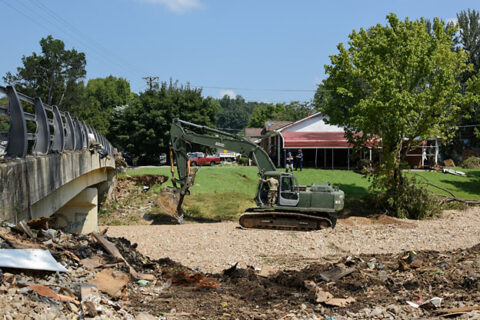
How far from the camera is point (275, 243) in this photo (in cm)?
1622

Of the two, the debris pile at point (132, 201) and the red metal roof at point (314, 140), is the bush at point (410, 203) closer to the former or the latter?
the debris pile at point (132, 201)

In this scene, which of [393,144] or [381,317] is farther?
[393,144]

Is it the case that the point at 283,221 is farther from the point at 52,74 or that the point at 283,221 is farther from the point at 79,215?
the point at 52,74

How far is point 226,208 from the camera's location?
83.2ft

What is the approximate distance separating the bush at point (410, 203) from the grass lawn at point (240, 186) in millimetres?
2831

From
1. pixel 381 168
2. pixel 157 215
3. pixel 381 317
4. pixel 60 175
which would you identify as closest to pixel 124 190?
pixel 157 215

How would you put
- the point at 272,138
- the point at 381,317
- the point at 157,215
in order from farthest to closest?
the point at 272,138 → the point at 157,215 → the point at 381,317

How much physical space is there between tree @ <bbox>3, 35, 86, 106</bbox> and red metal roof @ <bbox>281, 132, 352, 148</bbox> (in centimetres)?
2044

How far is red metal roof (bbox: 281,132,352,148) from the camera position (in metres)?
42.1

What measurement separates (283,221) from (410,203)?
8595 mm

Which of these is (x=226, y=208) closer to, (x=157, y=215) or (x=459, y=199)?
(x=157, y=215)

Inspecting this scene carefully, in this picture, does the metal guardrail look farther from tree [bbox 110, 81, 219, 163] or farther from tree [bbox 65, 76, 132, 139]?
tree [bbox 65, 76, 132, 139]

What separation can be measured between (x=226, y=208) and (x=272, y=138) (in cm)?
2560

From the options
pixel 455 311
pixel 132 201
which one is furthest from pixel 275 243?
pixel 132 201
